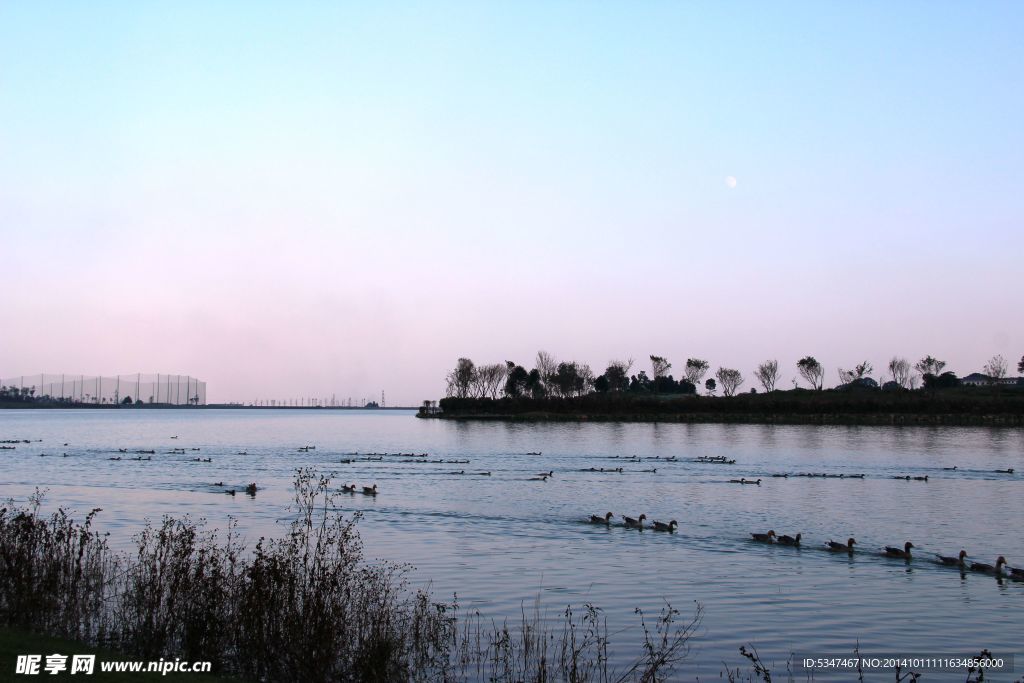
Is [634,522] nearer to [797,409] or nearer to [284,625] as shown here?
[284,625]

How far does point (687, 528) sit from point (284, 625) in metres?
23.1

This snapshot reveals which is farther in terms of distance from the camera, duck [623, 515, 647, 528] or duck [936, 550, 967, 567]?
duck [623, 515, 647, 528]

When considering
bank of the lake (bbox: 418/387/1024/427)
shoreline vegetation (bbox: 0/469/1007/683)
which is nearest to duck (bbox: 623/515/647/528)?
shoreline vegetation (bbox: 0/469/1007/683)

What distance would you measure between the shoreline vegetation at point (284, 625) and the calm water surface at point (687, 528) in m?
1.87

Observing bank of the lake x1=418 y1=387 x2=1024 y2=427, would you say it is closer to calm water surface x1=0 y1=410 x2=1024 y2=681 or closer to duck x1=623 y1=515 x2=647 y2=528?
calm water surface x1=0 y1=410 x2=1024 y2=681

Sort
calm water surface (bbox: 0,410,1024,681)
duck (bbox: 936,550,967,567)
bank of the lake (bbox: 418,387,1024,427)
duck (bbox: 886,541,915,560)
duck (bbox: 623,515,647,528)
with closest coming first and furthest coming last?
calm water surface (bbox: 0,410,1024,681), duck (bbox: 936,550,967,567), duck (bbox: 886,541,915,560), duck (bbox: 623,515,647,528), bank of the lake (bbox: 418,387,1024,427)

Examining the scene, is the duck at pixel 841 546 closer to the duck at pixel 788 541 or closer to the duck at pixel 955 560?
the duck at pixel 788 541

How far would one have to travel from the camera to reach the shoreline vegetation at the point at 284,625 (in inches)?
476

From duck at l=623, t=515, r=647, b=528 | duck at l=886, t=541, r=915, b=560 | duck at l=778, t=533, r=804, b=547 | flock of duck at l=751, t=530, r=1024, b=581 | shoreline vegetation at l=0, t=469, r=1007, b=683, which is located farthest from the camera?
duck at l=623, t=515, r=647, b=528

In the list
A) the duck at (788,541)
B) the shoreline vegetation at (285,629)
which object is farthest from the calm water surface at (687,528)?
the shoreline vegetation at (285,629)

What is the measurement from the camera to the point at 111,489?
4328 cm

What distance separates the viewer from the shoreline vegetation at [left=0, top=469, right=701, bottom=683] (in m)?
12.1

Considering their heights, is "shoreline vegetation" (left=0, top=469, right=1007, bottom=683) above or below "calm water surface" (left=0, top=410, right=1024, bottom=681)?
above

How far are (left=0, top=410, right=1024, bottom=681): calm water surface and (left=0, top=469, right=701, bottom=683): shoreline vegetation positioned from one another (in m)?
1.87
